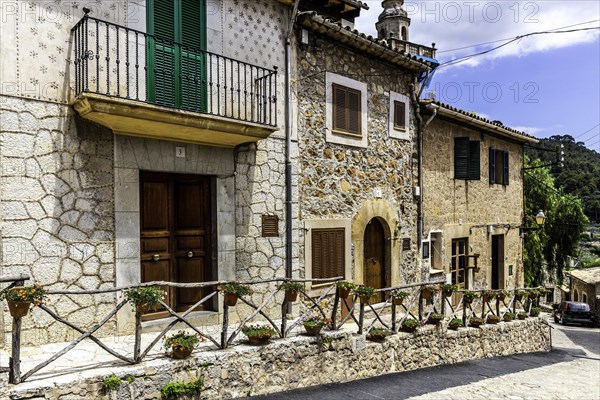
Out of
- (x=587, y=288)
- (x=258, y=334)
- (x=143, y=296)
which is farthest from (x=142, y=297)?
(x=587, y=288)

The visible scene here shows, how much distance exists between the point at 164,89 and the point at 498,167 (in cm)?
1279

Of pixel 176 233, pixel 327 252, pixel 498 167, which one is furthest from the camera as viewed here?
pixel 498 167

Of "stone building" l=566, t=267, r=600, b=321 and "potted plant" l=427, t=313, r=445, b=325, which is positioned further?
"stone building" l=566, t=267, r=600, b=321

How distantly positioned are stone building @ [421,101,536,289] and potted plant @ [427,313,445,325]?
3.12 meters

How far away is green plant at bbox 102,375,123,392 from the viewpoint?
4848 millimetres

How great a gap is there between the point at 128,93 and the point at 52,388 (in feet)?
11.8

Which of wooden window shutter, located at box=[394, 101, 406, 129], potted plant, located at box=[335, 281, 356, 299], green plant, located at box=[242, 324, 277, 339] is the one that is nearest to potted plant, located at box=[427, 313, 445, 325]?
potted plant, located at box=[335, 281, 356, 299]

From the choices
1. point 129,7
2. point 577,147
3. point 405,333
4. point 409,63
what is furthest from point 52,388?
point 577,147

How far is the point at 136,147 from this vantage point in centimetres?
670

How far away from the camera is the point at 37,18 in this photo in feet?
18.9

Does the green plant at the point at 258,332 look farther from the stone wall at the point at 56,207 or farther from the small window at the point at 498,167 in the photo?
the small window at the point at 498,167

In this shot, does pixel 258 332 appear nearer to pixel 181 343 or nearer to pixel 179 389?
pixel 181 343

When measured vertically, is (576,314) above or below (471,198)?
below

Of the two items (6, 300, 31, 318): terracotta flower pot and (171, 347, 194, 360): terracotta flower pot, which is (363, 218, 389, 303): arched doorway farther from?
(6, 300, 31, 318): terracotta flower pot
